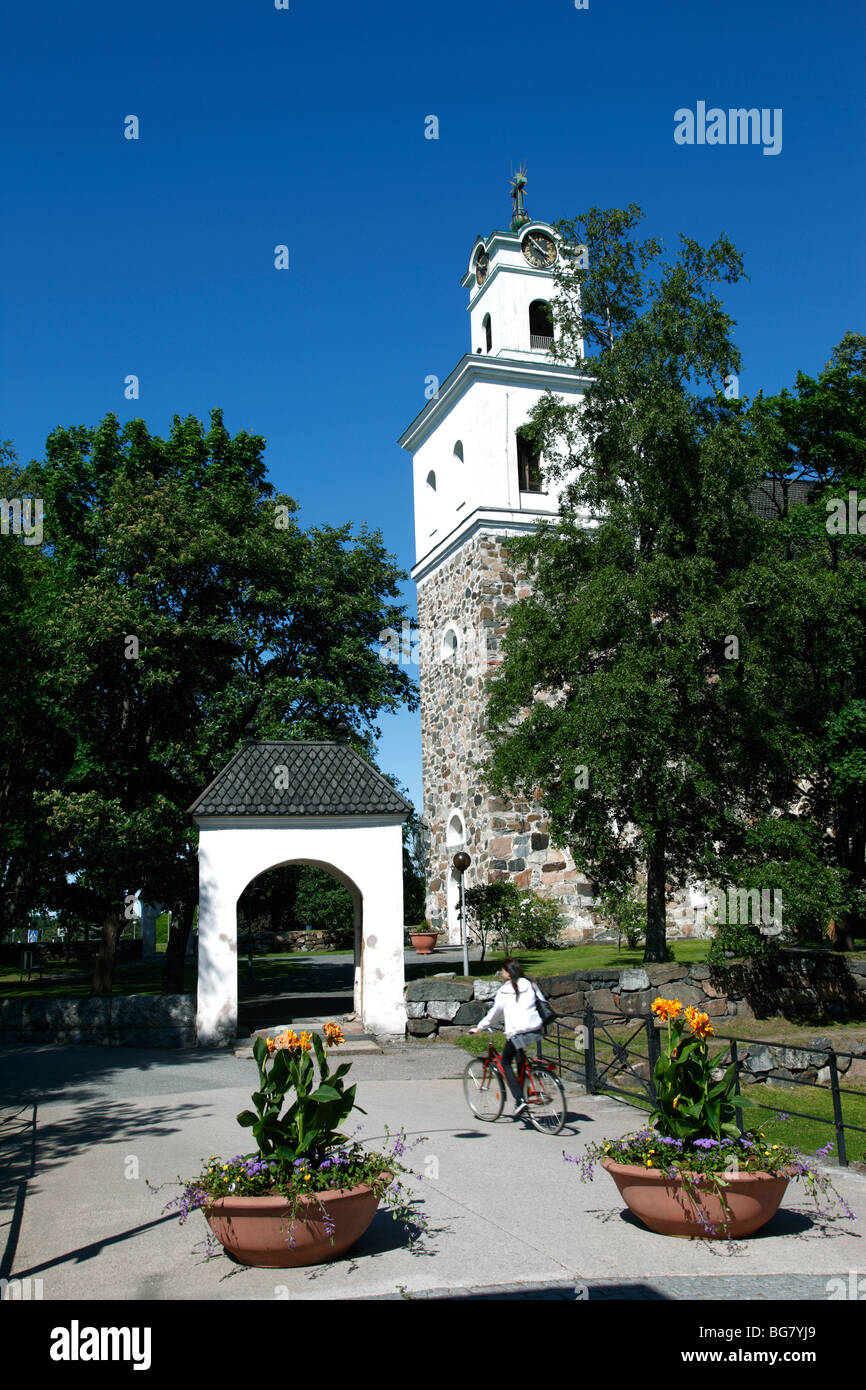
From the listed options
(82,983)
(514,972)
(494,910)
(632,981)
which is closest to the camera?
(514,972)

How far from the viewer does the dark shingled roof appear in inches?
685

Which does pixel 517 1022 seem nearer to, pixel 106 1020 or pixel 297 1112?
pixel 297 1112

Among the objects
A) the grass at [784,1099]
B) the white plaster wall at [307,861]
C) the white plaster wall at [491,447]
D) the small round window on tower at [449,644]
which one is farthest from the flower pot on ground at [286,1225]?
the small round window on tower at [449,644]

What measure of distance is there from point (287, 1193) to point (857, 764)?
17576 mm

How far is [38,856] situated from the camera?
827 inches

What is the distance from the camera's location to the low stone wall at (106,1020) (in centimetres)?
1712

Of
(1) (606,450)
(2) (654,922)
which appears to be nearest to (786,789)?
(2) (654,922)

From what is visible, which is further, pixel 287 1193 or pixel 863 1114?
pixel 863 1114

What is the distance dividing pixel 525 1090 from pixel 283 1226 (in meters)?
5.37

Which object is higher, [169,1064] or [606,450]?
[606,450]

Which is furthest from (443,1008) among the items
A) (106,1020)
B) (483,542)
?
(483,542)

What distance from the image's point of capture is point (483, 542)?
2784 centimetres
